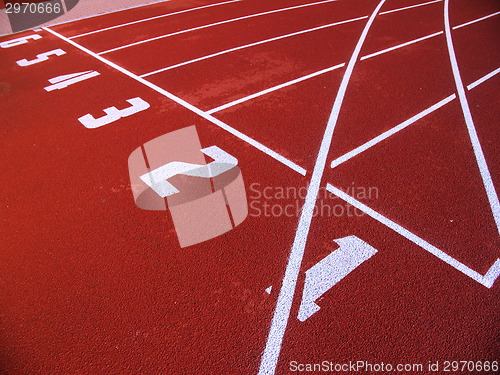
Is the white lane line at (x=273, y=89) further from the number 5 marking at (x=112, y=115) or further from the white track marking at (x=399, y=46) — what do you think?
the number 5 marking at (x=112, y=115)

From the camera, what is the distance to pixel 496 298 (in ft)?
10.5

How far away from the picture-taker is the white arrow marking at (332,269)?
323 cm

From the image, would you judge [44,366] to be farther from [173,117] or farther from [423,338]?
[173,117]

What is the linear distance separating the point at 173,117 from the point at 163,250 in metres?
2.69

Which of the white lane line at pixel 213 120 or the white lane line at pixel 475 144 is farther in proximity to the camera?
the white lane line at pixel 213 120

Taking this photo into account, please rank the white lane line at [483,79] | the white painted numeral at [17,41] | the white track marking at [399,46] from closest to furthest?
the white lane line at [483,79]
the white track marking at [399,46]
the white painted numeral at [17,41]

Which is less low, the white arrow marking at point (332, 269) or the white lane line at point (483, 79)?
the white lane line at point (483, 79)

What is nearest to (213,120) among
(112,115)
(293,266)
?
(112,115)

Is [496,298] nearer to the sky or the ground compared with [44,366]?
nearer to the ground

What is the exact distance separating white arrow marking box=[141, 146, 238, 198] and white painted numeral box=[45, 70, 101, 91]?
352 centimetres

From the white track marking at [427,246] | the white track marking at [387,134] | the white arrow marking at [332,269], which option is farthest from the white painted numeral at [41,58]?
the white arrow marking at [332,269]

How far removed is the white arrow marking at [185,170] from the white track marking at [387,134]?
135 centimetres

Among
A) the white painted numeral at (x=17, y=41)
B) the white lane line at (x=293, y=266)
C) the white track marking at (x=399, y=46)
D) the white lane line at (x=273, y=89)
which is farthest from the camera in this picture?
the white painted numeral at (x=17, y=41)

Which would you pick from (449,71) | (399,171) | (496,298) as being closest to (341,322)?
(496,298)
